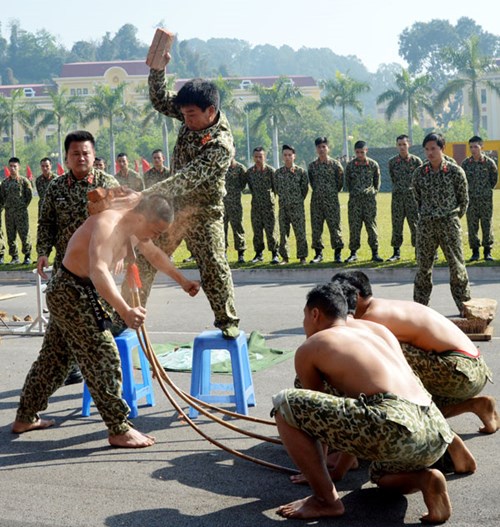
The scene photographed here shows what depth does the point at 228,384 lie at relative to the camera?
7809mm

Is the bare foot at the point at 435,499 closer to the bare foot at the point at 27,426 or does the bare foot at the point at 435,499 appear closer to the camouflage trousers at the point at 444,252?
the bare foot at the point at 27,426

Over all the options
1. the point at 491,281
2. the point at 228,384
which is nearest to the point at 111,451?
the point at 228,384

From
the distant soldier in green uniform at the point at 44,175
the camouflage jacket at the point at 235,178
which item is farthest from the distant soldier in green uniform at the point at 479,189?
the distant soldier in green uniform at the point at 44,175

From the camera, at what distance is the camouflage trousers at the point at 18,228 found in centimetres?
1912

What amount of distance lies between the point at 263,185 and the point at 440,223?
23.8ft

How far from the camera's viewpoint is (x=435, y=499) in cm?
491

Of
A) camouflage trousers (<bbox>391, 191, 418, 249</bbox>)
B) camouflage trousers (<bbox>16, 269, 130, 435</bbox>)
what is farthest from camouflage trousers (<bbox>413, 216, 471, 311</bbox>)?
camouflage trousers (<bbox>391, 191, 418, 249</bbox>)

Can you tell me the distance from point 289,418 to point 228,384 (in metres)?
2.78

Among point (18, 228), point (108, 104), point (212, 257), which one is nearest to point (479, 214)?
point (18, 228)

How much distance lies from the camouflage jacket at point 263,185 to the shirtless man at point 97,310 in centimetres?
1118

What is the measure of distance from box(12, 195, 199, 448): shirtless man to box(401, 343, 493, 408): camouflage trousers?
156 centimetres

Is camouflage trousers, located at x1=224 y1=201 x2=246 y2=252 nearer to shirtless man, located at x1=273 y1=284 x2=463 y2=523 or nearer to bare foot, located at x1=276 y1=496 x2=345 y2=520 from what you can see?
shirtless man, located at x1=273 y1=284 x2=463 y2=523

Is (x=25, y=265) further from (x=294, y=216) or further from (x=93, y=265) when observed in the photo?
(x=93, y=265)

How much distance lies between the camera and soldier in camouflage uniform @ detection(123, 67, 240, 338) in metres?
6.89
